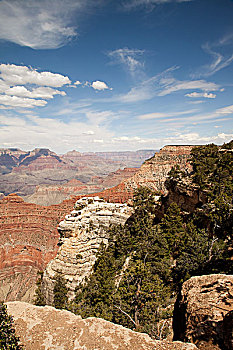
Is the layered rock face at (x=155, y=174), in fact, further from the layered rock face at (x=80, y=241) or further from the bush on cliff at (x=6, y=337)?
the bush on cliff at (x=6, y=337)

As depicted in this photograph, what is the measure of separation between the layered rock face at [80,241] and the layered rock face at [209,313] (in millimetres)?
24484

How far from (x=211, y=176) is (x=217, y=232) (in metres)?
9.05

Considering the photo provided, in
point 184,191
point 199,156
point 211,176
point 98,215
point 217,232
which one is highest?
point 199,156

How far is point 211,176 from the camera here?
1156 inches

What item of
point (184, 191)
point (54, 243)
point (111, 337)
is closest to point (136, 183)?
point (54, 243)

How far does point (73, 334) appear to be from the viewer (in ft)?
38.1

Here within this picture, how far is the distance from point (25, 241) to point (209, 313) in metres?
84.1

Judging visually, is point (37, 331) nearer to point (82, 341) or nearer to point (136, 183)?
point (82, 341)

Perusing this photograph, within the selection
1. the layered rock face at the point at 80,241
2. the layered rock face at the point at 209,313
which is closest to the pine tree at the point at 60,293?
the layered rock face at the point at 80,241

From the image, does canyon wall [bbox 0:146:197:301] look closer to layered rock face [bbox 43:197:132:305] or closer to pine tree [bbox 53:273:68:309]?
layered rock face [bbox 43:197:132:305]

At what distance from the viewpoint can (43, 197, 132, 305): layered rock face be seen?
3284cm

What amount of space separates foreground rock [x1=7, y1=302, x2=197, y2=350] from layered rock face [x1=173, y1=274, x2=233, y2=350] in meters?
0.92

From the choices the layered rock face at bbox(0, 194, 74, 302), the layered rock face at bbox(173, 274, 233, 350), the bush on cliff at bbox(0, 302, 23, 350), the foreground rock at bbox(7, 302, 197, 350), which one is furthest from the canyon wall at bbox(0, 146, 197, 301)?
the bush on cliff at bbox(0, 302, 23, 350)

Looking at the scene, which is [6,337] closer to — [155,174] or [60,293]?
[60,293]
